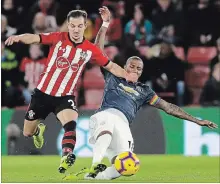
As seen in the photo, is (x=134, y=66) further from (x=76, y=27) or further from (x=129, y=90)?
(x=76, y=27)


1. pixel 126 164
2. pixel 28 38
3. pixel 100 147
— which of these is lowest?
pixel 126 164

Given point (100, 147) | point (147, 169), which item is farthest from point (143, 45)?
point (100, 147)

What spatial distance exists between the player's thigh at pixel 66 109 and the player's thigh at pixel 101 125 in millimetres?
334

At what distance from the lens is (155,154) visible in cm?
1656

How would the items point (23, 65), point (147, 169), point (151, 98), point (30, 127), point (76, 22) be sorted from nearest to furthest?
1. point (76, 22)
2. point (151, 98)
3. point (30, 127)
4. point (147, 169)
5. point (23, 65)

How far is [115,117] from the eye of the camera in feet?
33.8

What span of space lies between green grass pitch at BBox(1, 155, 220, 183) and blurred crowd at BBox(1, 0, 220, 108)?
5.12ft

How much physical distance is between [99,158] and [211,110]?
23.5 feet

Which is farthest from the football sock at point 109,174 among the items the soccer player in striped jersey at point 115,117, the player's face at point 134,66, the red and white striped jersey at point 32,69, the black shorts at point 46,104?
the red and white striped jersey at point 32,69

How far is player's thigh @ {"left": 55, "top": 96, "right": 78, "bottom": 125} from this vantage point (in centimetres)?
1048

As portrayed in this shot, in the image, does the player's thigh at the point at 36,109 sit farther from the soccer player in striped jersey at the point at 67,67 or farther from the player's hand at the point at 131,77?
the player's hand at the point at 131,77

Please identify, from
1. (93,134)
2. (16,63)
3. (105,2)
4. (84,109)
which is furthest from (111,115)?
(105,2)

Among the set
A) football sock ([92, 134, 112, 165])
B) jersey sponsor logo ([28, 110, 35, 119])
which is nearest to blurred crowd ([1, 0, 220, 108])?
jersey sponsor logo ([28, 110, 35, 119])

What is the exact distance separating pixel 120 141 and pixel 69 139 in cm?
64
